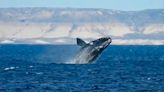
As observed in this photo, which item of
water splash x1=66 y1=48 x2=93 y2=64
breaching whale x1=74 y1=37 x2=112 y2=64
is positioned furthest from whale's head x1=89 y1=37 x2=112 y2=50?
water splash x1=66 y1=48 x2=93 y2=64

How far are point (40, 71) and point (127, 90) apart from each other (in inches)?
909

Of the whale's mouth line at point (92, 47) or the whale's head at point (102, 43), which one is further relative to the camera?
the whale's mouth line at point (92, 47)

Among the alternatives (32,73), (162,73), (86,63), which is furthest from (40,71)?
(162,73)

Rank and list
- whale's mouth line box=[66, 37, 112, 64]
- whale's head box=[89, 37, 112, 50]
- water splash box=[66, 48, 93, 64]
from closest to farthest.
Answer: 1. whale's head box=[89, 37, 112, 50]
2. whale's mouth line box=[66, 37, 112, 64]
3. water splash box=[66, 48, 93, 64]

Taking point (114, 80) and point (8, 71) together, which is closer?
point (114, 80)

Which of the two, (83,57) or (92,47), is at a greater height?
(92,47)

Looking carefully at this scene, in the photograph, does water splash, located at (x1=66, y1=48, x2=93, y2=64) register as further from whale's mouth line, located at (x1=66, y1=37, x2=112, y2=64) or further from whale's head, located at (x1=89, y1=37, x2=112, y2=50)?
whale's head, located at (x1=89, y1=37, x2=112, y2=50)

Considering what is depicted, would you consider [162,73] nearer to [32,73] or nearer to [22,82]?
[32,73]

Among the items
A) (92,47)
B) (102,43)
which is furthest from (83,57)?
(102,43)

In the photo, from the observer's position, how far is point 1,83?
6181 cm

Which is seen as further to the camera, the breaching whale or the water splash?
the water splash

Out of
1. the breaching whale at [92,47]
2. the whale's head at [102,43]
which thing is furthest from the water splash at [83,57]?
the whale's head at [102,43]

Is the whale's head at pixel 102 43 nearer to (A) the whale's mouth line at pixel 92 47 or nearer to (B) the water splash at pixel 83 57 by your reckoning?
(A) the whale's mouth line at pixel 92 47

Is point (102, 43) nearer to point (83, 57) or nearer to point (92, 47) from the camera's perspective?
point (92, 47)
